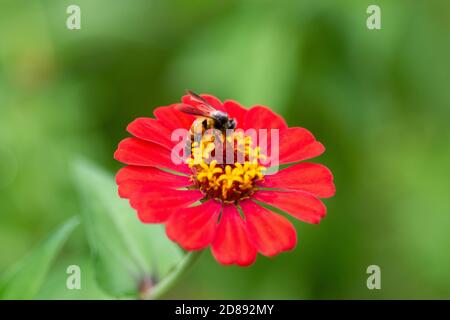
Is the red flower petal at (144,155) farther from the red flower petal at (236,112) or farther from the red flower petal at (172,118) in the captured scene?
the red flower petal at (236,112)

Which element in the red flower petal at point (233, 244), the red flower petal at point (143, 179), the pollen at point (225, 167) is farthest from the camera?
the pollen at point (225, 167)

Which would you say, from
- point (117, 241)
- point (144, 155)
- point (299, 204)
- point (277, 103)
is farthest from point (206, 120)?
point (277, 103)

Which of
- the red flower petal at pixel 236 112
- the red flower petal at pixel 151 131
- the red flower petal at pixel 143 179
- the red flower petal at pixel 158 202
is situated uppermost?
the red flower petal at pixel 236 112

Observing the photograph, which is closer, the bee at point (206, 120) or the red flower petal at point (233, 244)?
the red flower petal at point (233, 244)

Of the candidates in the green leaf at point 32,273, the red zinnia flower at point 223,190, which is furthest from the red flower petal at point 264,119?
the green leaf at point 32,273

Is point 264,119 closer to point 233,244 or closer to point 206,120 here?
point 206,120
